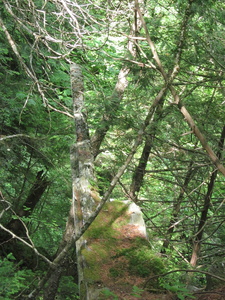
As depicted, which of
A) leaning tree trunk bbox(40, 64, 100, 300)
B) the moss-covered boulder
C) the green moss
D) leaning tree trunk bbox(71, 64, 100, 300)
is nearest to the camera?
the moss-covered boulder

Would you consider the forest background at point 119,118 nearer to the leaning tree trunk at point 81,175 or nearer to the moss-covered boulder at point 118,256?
the leaning tree trunk at point 81,175

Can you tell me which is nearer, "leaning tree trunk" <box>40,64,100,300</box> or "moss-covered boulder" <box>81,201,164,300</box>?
"moss-covered boulder" <box>81,201,164,300</box>

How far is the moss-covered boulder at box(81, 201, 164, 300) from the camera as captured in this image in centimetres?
342

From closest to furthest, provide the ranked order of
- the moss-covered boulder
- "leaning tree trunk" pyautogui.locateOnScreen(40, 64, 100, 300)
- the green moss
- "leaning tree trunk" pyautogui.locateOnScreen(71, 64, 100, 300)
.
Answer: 1. the moss-covered boulder
2. the green moss
3. "leaning tree trunk" pyautogui.locateOnScreen(40, 64, 100, 300)
4. "leaning tree trunk" pyautogui.locateOnScreen(71, 64, 100, 300)

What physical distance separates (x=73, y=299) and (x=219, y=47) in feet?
18.7

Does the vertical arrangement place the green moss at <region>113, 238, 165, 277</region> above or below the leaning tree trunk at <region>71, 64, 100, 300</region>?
below

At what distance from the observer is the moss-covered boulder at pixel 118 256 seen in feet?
11.2

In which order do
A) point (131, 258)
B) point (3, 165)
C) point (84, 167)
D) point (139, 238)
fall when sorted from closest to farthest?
point (131, 258) → point (139, 238) → point (84, 167) → point (3, 165)

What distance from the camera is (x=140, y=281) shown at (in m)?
3.52

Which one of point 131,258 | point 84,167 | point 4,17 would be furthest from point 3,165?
point 131,258

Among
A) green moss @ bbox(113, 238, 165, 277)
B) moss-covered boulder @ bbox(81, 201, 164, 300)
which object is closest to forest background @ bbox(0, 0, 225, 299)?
moss-covered boulder @ bbox(81, 201, 164, 300)

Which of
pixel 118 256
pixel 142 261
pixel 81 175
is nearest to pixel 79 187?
pixel 81 175

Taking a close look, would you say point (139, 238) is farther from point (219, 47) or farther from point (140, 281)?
point (219, 47)

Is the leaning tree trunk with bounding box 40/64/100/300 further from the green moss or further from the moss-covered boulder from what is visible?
the green moss
